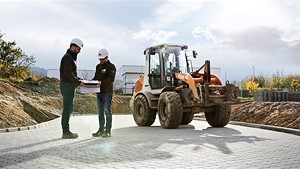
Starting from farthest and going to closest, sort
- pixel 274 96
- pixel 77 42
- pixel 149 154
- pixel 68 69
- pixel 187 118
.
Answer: pixel 274 96 → pixel 187 118 → pixel 77 42 → pixel 68 69 → pixel 149 154

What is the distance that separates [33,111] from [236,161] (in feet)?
42.0

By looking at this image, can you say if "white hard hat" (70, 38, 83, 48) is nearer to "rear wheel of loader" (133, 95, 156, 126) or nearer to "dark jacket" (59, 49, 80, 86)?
"dark jacket" (59, 49, 80, 86)

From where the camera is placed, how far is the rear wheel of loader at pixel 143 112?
12.3 meters

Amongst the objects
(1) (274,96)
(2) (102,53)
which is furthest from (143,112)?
(1) (274,96)

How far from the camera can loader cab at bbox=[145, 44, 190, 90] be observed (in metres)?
11.8

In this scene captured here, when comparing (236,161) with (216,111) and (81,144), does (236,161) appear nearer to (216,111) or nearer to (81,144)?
(81,144)

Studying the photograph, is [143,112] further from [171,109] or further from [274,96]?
[274,96]

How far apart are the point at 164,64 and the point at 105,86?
4.04 m

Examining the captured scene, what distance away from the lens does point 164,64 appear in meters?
11.8

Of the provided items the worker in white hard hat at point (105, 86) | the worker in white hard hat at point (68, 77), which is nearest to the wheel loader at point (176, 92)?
→ the worker in white hard hat at point (105, 86)

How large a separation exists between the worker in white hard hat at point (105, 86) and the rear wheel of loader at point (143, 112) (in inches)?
152

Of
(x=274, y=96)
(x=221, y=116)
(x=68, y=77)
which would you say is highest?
(x=68, y=77)

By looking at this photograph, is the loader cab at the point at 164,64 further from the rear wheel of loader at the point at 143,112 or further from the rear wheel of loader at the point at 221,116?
the rear wheel of loader at the point at 221,116

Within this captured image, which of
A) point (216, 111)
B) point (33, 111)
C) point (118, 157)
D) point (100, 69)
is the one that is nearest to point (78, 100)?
point (33, 111)
